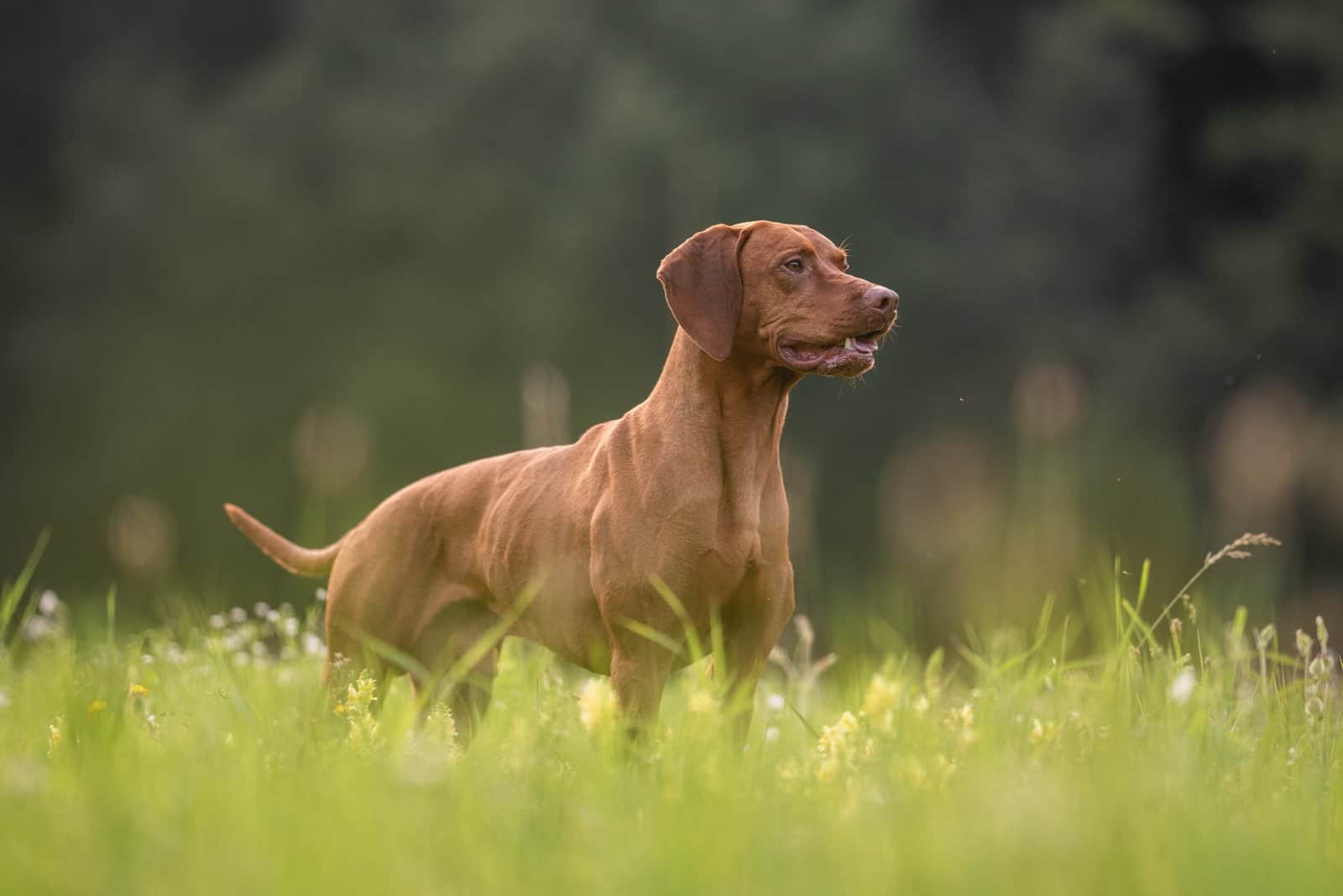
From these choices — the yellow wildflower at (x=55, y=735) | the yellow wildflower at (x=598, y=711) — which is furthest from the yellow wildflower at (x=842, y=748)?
the yellow wildflower at (x=55, y=735)

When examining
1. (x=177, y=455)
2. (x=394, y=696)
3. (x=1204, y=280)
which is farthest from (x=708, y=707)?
(x=1204, y=280)

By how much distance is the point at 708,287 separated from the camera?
4438 millimetres

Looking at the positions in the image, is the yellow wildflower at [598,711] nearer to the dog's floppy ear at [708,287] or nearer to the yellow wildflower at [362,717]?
the yellow wildflower at [362,717]

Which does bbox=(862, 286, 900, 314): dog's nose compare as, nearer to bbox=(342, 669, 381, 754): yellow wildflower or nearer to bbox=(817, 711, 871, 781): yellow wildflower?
bbox=(817, 711, 871, 781): yellow wildflower

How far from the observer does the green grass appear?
2.59m

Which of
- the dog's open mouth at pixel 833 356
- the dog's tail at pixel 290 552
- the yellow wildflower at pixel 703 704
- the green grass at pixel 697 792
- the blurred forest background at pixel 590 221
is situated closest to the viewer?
the green grass at pixel 697 792

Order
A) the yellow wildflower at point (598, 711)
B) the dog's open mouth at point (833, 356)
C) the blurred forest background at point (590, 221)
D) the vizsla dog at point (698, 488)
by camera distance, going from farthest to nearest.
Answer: the blurred forest background at point (590, 221)
the dog's open mouth at point (833, 356)
the vizsla dog at point (698, 488)
the yellow wildflower at point (598, 711)

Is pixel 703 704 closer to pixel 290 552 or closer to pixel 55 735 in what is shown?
pixel 55 735

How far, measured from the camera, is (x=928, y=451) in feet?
57.2

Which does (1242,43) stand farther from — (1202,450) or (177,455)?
(177,455)

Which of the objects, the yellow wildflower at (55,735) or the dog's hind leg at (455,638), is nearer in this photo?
the yellow wildflower at (55,735)

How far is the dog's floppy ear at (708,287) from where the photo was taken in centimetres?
437

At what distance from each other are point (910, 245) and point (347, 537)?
15328mm

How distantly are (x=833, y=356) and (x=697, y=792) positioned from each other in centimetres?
171
